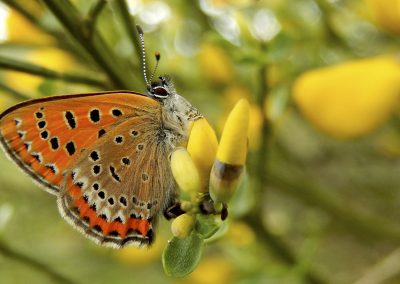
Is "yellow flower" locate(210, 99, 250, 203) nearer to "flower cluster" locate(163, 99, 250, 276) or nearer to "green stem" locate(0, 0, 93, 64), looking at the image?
"flower cluster" locate(163, 99, 250, 276)

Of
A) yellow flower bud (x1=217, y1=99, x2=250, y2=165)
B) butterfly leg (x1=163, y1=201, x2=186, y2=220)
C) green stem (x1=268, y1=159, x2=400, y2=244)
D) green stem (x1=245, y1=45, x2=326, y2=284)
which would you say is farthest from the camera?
green stem (x1=268, y1=159, x2=400, y2=244)

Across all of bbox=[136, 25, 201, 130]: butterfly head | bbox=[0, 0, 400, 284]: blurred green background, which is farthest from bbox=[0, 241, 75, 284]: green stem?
bbox=[136, 25, 201, 130]: butterfly head

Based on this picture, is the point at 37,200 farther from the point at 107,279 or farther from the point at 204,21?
the point at 204,21

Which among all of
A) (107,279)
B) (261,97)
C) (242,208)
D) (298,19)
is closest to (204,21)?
(298,19)

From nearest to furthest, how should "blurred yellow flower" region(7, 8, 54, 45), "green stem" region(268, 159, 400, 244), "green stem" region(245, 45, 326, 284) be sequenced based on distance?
"green stem" region(245, 45, 326, 284) → "blurred yellow flower" region(7, 8, 54, 45) → "green stem" region(268, 159, 400, 244)

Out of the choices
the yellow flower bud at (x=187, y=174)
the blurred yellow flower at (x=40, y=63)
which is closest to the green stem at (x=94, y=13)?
the yellow flower bud at (x=187, y=174)

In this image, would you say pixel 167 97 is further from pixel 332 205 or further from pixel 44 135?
pixel 332 205
